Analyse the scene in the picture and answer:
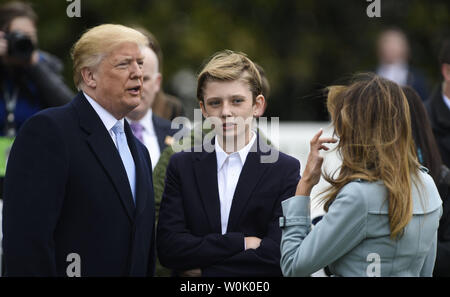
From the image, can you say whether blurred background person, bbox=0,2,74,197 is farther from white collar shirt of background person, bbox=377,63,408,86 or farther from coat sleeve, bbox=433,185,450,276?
white collar shirt of background person, bbox=377,63,408,86

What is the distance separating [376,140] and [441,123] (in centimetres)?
164

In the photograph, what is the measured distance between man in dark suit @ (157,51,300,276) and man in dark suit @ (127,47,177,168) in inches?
39.2

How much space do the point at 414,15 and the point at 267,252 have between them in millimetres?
10774

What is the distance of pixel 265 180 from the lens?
3.44 m

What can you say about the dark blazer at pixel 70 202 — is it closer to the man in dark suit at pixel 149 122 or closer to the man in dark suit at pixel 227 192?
the man in dark suit at pixel 227 192

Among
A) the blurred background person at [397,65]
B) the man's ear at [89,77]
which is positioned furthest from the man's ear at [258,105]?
the blurred background person at [397,65]

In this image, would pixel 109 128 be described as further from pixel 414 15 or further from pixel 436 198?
pixel 414 15

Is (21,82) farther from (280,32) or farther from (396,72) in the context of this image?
(280,32)

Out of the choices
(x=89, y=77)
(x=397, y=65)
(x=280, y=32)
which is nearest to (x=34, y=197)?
(x=89, y=77)

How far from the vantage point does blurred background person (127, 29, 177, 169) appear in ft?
14.9

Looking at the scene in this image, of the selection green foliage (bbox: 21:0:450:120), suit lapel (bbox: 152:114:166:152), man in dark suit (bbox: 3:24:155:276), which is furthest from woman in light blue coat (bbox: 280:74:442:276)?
green foliage (bbox: 21:0:450:120)

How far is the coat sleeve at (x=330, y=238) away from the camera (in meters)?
2.81

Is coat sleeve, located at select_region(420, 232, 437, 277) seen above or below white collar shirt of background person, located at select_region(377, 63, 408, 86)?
below

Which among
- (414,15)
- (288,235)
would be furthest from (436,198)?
(414,15)
